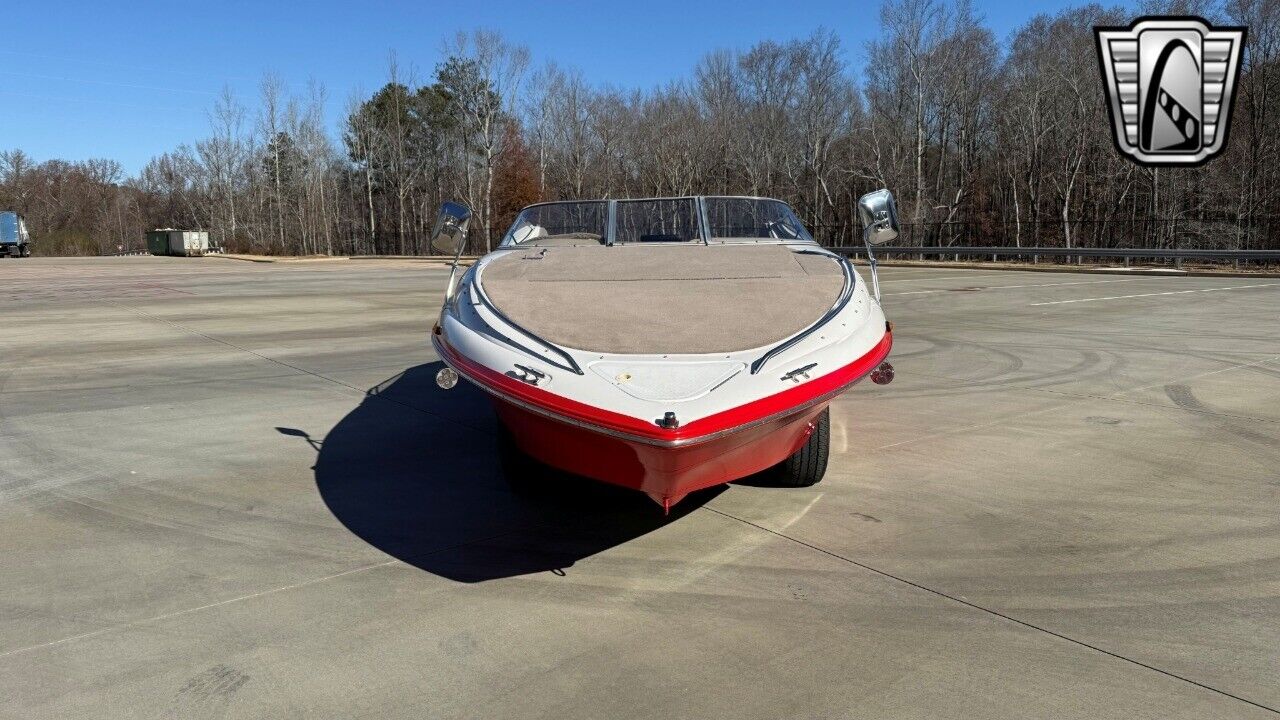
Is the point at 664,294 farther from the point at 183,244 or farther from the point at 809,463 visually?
the point at 183,244

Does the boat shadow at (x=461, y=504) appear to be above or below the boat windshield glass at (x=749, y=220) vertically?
below

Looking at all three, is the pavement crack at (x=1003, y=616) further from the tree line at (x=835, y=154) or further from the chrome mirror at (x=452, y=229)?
the tree line at (x=835, y=154)

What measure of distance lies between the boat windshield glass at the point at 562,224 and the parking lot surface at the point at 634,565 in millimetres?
1523

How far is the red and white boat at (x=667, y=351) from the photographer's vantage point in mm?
3506

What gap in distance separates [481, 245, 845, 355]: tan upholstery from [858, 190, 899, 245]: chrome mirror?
12.8 inches

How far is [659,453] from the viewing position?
338 centimetres

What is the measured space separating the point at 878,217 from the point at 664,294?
64.1 inches

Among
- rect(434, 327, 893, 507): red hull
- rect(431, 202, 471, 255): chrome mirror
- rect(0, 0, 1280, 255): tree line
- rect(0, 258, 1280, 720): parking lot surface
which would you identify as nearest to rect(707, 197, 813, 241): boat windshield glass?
rect(0, 258, 1280, 720): parking lot surface

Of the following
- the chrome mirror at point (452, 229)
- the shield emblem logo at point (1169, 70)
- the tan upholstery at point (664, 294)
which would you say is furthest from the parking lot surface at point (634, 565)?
the shield emblem logo at point (1169, 70)

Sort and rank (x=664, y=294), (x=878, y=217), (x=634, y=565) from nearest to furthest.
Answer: (x=634, y=565) < (x=664, y=294) < (x=878, y=217)

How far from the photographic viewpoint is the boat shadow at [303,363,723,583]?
3.99 m

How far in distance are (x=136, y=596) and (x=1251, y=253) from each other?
2686 centimetres

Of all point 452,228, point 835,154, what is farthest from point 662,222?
point 835,154

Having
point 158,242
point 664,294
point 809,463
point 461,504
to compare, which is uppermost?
point 158,242
